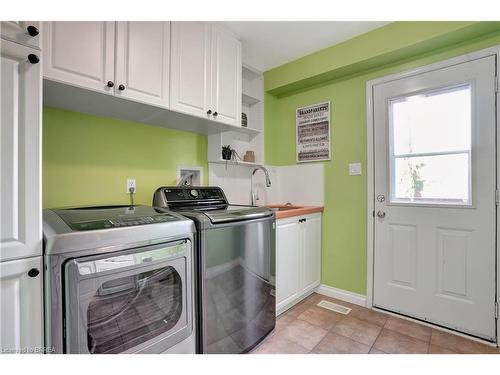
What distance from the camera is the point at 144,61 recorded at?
1434 millimetres

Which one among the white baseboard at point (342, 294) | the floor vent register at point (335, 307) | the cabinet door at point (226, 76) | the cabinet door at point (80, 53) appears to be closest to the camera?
the cabinet door at point (80, 53)

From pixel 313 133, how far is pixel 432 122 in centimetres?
103

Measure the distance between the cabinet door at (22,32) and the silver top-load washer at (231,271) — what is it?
977 millimetres

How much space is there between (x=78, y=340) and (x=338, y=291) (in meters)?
2.18

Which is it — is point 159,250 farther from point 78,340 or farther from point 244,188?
point 244,188

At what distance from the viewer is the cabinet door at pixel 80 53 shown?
112cm

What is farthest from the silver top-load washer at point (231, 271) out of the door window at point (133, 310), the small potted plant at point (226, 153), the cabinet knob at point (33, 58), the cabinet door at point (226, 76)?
the cabinet knob at point (33, 58)

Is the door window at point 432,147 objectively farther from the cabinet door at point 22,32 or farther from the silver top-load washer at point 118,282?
the cabinet door at point 22,32

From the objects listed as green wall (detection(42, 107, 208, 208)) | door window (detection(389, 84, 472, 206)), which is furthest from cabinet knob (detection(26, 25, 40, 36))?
door window (detection(389, 84, 472, 206))

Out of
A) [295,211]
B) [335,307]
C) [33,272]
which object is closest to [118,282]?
[33,272]

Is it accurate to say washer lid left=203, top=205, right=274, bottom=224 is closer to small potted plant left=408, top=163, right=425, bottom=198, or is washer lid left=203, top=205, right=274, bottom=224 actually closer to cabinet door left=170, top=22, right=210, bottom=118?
cabinet door left=170, top=22, right=210, bottom=118

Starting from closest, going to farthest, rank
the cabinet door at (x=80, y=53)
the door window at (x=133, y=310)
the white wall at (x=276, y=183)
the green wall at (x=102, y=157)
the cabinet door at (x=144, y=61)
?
the door window at (x=133, y=310)
the cabinet door at (x=80, y=53)
the cabinet door at (x=144, y=61)
the green wall at (x=102, y=157)
the white wall at (x=276, y=183)

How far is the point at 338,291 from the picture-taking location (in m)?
2.40
